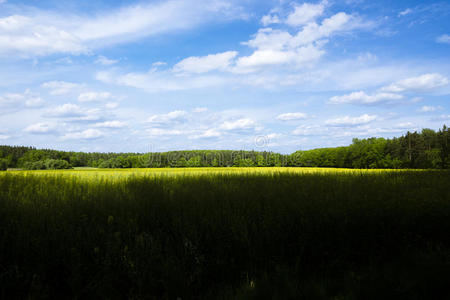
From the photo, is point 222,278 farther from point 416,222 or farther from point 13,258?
point 416,222

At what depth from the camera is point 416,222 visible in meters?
6.62

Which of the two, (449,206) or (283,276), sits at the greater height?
(449,206)

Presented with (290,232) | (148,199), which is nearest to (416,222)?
(290,232)

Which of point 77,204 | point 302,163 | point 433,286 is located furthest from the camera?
point 302,163

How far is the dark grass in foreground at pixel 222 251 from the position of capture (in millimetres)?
3855

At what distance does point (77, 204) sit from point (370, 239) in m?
7.21

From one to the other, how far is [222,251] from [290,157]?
84.7 m

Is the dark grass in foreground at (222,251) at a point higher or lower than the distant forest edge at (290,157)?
lower

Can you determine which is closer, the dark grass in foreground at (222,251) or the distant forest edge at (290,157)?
the dark grass in foreground at (222,251)

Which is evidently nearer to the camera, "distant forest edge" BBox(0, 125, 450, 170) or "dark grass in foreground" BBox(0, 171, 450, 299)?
"dark grass in foreground" BBox(0, 171, 450, 299)

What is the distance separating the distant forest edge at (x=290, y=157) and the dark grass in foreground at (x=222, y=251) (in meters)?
34.4

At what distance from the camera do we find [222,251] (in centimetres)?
477

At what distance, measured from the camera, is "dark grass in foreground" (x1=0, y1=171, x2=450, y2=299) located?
3.86 meters

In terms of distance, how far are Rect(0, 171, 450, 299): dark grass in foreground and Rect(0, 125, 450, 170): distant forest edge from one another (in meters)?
34.4
